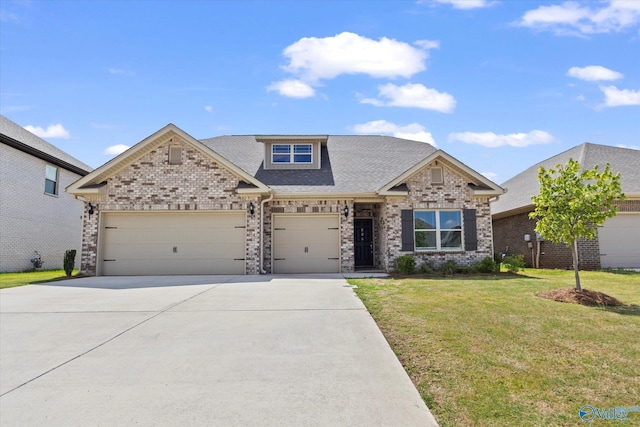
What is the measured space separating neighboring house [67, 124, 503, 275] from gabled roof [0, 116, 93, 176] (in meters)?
5.25

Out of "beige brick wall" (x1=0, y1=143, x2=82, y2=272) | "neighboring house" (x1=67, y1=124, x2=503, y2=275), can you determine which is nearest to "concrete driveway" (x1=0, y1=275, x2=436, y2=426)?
"neighboring house" (x1=67, y1=124, x2=503, y2=275)

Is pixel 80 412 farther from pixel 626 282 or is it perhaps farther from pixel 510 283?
pixel 626 282

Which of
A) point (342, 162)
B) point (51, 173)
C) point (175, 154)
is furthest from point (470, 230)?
point (51, 173)

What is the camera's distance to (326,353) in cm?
455

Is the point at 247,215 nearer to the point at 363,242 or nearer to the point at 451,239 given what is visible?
the point at 363,242

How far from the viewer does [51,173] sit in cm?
1869

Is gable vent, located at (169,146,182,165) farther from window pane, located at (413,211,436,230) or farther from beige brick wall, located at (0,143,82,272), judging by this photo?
window pane, located at (413,211,436,230)

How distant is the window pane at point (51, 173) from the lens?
60.1ft

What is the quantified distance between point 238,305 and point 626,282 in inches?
430

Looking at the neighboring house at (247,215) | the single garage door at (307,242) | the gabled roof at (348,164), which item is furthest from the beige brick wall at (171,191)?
the gabled roof at (348,164)

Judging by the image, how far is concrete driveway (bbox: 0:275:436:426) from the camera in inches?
123

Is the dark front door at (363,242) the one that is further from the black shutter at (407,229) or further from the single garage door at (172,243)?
the single garage door at (172,243)

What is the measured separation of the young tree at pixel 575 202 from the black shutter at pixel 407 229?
5709 millimetres

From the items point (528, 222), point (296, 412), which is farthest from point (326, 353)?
point (528, 222)
